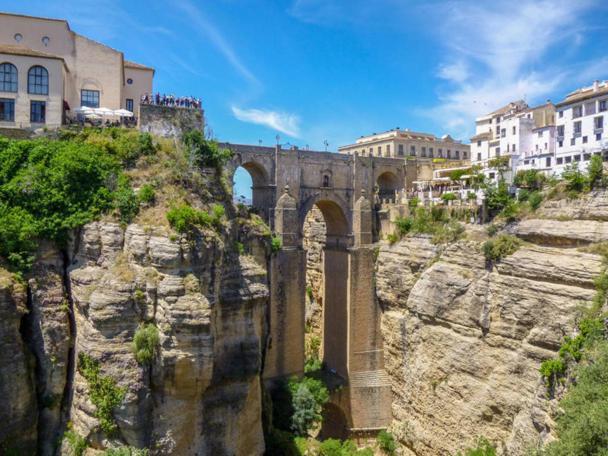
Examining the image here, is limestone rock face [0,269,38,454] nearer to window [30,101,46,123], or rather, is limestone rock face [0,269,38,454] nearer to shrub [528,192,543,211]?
window [30,101,46,123]

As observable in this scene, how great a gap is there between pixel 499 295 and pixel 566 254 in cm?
363

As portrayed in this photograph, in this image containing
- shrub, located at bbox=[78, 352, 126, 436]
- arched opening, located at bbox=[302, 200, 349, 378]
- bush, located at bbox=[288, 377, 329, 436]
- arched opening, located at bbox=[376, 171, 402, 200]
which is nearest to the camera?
shrub, located at bbox=[78, 352, 126, 436]

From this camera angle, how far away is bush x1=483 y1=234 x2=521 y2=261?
2361 cm

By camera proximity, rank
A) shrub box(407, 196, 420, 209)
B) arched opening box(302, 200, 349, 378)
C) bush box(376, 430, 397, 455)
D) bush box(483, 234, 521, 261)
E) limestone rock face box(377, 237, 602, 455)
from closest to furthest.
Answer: limestone rock face box(377, 237, 602, 455) → bush box(483, 234, 521, 261) → bush box(376, 430, 397, 455) → arched opening box(302, 200, 349, 378) → shrub box(407, 196, 420, 209)

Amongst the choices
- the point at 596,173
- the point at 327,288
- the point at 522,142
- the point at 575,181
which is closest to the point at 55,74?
the point at 327,288

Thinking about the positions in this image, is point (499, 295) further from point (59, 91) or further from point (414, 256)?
point (59, 91)

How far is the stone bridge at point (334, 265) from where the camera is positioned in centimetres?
2738

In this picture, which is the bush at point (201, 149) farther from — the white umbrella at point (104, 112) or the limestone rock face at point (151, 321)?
the limestone rock face at point (151, 321)

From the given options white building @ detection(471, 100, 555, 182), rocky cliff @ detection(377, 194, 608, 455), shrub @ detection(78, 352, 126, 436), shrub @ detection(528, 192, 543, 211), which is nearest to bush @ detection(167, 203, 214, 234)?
shrub @ detection(78, 352, 126, 436)

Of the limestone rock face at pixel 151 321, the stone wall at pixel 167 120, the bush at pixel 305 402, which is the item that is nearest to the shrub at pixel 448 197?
the bush at pixel 305 402

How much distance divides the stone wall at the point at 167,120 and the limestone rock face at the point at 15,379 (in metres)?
7.73

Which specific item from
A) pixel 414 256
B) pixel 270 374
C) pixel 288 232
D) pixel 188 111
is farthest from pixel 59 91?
pixel 414 256

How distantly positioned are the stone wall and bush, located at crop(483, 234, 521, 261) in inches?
589

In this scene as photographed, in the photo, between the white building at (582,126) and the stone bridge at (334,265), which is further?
the white building at (582,126)
